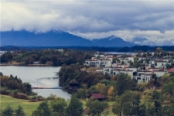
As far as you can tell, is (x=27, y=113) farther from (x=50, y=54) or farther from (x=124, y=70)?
(x=50, y=54)

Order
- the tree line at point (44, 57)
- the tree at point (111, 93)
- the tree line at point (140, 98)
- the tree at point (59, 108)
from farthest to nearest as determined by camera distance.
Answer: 1. the tree line at point (44, 57)
2. the tree at point (111, 93)
3. the tree line at point (140, 98)
4. the tree at point (59, 108)

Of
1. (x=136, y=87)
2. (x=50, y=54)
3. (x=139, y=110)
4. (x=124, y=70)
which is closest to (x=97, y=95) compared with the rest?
(x=136, y=87)

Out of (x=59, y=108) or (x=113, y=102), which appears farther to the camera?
(x=113, y=102)

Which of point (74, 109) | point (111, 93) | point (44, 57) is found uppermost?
point (44, 57)

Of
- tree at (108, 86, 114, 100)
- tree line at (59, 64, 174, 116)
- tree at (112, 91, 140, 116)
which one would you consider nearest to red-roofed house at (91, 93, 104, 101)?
tree line at (59, 64, 174, 116)

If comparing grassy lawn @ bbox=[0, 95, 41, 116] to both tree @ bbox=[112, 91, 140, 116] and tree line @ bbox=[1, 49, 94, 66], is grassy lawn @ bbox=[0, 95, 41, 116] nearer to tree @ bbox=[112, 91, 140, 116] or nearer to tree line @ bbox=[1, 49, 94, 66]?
tree @ bbox=[112, 91, 140, 116]

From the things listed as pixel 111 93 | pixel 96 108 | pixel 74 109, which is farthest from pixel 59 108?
pixel 111 93

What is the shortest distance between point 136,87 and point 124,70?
4.02m

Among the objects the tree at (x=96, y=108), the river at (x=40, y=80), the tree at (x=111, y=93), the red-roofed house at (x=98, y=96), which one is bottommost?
the river at (x=40, y=80)

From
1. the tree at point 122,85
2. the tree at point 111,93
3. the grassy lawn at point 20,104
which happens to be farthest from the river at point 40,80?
the grassy lawn at point 20,104

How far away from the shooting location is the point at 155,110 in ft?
26.5

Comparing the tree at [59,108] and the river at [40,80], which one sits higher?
→ the tree at [59,108]

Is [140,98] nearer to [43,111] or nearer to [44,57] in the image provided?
[43,111]

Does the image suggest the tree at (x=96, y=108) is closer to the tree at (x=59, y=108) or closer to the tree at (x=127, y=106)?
the tree at (x=127, y=106)
